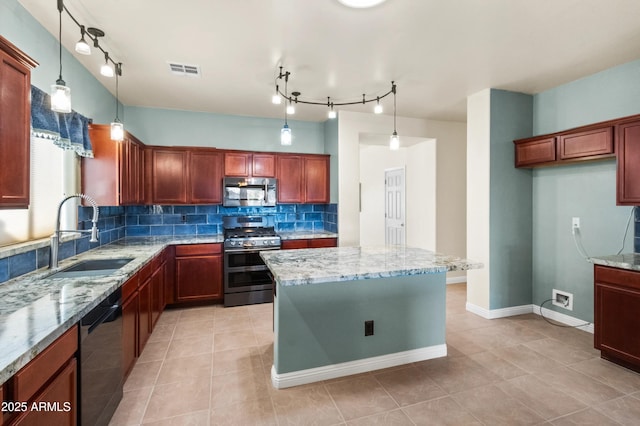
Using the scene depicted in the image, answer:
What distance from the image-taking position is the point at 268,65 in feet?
9.65

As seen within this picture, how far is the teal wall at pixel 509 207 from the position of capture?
363 cm

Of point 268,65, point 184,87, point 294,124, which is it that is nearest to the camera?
point 268,65

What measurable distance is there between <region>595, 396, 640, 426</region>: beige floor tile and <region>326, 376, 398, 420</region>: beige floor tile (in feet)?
4.50

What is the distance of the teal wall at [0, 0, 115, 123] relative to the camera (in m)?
1.99

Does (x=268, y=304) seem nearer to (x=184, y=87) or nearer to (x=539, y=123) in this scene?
(x=184, y=87)

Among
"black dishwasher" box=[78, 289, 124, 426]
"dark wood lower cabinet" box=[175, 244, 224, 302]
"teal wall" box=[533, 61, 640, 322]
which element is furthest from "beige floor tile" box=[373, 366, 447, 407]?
"dark wood lower cabinet" box=[175, 244, 224, 302]

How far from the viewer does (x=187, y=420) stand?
1970 millimetres

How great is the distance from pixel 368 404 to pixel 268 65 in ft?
9.72

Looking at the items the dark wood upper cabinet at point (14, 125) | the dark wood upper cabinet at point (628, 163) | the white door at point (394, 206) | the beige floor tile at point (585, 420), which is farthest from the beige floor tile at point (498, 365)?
the dark wood upper cabinet at point (14, 125)

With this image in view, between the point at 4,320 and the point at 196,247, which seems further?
the point at 196,247

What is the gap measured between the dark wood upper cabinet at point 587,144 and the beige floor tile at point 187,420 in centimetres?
397

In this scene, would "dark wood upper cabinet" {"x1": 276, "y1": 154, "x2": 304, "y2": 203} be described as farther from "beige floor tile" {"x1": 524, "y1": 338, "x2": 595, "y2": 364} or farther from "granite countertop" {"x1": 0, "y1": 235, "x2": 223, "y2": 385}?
"beige floor tile" {"x1": 524, "y1": 338, "x2": 595, "y2": 364}

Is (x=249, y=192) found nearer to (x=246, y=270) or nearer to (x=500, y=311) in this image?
(x=246, y=270)

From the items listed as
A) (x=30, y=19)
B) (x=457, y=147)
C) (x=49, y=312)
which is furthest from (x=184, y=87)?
(x=457, y=147)
